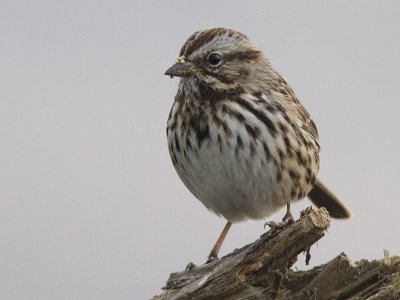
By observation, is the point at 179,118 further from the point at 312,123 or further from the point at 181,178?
the point at 312,123

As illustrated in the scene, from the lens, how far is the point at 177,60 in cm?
723

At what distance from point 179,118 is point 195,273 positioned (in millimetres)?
1366

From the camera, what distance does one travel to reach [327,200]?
369 inches

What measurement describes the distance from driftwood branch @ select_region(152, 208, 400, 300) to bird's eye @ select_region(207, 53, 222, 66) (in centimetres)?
Result: 183

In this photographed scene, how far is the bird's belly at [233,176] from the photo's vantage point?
7.04m

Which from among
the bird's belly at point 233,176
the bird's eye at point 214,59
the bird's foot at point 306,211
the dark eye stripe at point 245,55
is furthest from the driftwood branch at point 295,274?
the dark eye stripe at point 245,55

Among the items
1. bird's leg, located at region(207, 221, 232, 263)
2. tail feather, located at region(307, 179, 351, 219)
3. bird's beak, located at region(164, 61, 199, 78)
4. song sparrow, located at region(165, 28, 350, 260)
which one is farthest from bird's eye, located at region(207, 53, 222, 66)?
tail feather, located at region(307, 179, 351, 219)

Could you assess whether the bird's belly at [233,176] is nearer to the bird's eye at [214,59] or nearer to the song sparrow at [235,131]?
the song sparrow at [235,131]

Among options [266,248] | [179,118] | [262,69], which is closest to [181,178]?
[179,118]

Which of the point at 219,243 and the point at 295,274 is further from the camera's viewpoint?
the point at 219,243

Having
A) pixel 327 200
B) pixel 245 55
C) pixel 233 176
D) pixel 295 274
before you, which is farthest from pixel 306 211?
pixel 327 200

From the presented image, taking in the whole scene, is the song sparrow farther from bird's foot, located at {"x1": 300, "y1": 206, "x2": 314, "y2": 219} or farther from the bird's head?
bird's foot, located at {"x1": 300, "y1": 206, "x2": 314, "y2": 219}

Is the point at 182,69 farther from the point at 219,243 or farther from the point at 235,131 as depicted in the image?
the point at 219,243

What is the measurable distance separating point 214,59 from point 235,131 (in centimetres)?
70
